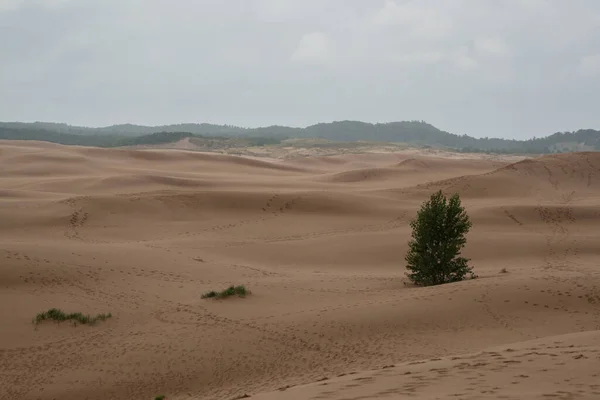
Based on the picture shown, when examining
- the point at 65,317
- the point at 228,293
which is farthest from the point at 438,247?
the point at 65,317

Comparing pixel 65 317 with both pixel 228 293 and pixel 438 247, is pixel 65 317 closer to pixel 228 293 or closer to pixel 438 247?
pixel 228 293

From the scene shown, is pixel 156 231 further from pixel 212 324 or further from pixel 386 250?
pixel 212 324

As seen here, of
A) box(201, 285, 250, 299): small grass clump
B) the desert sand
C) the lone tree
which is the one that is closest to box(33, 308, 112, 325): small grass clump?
the desert sand

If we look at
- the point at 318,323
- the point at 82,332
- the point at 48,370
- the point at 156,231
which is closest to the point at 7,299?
the point at 82,332

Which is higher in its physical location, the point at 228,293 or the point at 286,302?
the point at 228,293

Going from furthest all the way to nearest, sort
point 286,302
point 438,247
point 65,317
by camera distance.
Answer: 1. point 438,247
2. point 286,302
3. point 65,317

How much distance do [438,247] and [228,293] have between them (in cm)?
587

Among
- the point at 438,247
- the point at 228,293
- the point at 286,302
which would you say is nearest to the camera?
the point at 286,302

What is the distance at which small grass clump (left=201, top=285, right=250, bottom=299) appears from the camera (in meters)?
15.2

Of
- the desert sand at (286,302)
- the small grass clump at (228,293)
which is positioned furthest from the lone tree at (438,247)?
the small grass clump at (228,293)

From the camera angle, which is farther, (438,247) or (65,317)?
(438,247)

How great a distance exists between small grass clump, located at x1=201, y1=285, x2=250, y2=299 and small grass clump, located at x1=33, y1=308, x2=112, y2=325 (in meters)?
2.55

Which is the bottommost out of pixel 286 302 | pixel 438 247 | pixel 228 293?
pixel 286 302

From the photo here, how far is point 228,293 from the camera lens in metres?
15.3
